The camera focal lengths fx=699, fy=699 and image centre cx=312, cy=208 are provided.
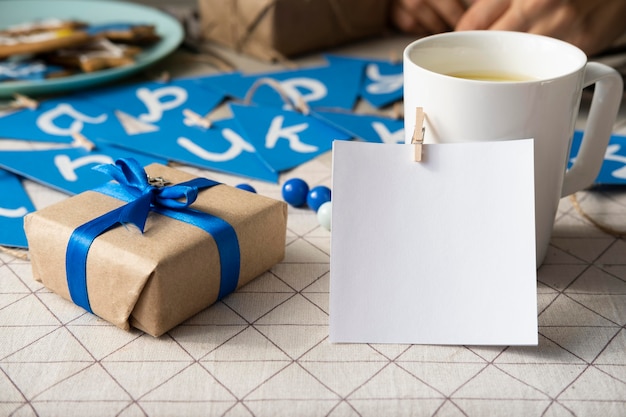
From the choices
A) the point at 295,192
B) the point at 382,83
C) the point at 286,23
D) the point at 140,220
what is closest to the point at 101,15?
the point at 286,23

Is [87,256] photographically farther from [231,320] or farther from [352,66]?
[352,66]

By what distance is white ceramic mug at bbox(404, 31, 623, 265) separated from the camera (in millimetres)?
461

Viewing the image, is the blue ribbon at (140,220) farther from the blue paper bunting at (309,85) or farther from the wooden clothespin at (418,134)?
the blue paper bunting at (309,85)

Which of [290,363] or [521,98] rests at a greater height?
[521,98]

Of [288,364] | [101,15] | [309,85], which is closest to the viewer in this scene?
[288,364]

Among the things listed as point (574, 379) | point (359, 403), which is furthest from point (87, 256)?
point (574, 379)

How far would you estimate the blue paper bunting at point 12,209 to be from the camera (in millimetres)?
581

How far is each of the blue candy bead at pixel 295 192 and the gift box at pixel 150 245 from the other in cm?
11

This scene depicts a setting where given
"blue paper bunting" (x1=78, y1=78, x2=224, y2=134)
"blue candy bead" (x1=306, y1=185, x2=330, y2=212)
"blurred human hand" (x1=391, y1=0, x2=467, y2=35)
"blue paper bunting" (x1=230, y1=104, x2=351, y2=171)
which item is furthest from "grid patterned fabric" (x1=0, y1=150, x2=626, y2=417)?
"blurred human hand" (x1=391, y1=0, x2=467, y2=35)

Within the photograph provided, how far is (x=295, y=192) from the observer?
64 centimetres

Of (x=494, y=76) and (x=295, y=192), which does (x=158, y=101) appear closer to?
(x=295, y=192)

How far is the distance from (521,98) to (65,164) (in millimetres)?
467

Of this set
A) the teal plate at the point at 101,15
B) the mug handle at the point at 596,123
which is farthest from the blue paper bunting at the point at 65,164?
the mug handle at the point at 596,123

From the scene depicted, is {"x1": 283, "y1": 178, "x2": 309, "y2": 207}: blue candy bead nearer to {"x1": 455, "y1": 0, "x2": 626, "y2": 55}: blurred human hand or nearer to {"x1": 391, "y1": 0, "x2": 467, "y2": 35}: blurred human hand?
{"x1": 455, "y1": 0, "x2": 626, "y2": 55}: blurred human hand
